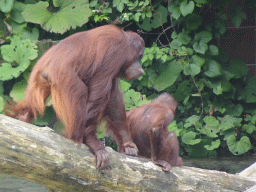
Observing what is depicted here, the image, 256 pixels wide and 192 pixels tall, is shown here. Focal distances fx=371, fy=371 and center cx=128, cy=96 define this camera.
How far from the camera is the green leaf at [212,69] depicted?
17.7 ft

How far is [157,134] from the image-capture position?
109 inches

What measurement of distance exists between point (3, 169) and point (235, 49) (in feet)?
16.3

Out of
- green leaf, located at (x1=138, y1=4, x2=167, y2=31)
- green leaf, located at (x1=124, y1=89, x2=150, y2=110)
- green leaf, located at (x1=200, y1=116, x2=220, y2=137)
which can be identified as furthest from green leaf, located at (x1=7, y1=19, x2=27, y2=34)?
green leaf, located at (x1=200, y1=116, x2=220, y2=137)

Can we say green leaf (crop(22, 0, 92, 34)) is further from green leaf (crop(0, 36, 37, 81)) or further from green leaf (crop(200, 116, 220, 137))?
green leaf (crop(200, 116, 220, 137))

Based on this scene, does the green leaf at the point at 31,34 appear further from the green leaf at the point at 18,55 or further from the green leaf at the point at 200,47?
the green leaf at the point at 200,47

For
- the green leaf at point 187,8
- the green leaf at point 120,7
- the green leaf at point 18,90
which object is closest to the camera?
the green leaf at point 187,8

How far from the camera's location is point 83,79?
2498 mm

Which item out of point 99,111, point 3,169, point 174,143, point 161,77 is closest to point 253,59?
point 161,77

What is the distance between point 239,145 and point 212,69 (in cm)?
116

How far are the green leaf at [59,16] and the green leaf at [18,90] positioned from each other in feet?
2.82

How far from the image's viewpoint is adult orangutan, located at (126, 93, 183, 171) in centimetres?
276

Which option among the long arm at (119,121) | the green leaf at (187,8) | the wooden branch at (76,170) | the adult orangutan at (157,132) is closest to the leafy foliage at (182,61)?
the green leaf at (187,8)

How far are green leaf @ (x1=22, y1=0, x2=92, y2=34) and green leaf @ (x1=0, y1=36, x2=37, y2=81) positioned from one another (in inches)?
13.6

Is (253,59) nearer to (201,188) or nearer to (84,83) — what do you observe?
(201,188)
